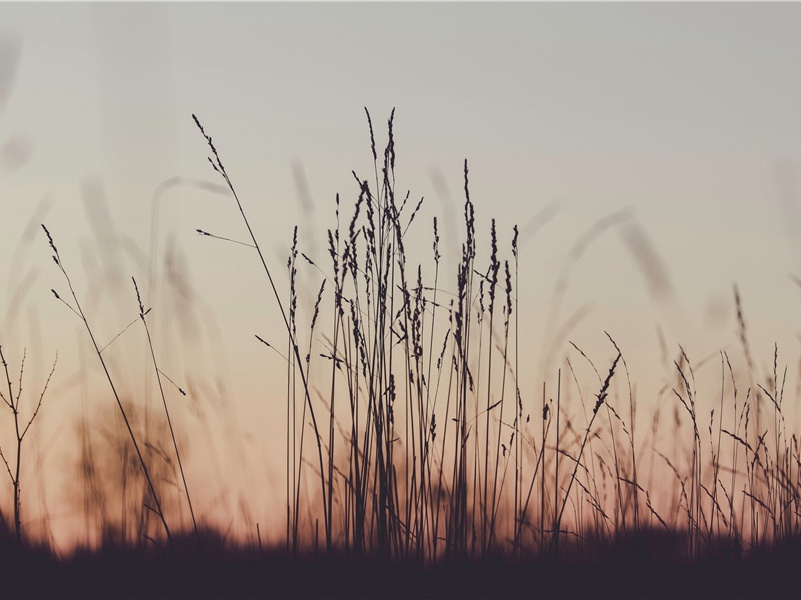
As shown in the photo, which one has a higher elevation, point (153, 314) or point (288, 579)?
point (153, 314)

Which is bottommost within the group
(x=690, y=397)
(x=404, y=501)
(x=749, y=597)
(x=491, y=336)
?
(x=749, y=597)

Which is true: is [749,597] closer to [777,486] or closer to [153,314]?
[777,486]

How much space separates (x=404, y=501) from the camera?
2242mm

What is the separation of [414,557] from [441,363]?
0.48 meters

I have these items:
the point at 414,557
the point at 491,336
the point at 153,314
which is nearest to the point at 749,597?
the point at 414,557

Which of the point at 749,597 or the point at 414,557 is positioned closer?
the point at 749,597

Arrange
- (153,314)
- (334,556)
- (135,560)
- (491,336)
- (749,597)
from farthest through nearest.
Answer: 1. (153,314)
2. (491,336)
3. (135,560)
4. (334,556)
5. (749,597)

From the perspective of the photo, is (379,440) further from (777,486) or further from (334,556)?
(777,486)

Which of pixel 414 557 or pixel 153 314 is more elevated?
pixel 153 314

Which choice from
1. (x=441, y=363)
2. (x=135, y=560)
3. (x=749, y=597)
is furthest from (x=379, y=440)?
(x=749, y=597)

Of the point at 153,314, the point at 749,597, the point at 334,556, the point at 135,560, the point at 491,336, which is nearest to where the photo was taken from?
the point at 749,597

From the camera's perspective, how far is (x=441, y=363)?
2.42 metres

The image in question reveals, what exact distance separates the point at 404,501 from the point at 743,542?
2.64 ft

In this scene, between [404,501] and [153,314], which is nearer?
[404,501]
